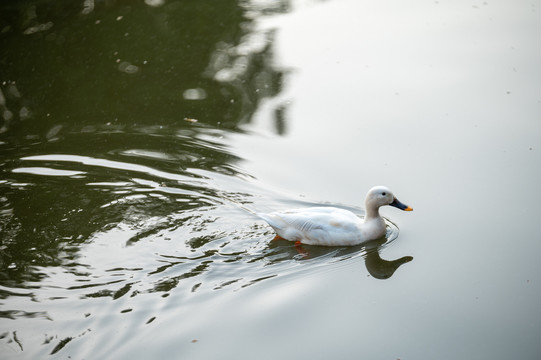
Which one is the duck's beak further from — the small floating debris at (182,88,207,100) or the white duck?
the small floating debris at (182,88,207,100)

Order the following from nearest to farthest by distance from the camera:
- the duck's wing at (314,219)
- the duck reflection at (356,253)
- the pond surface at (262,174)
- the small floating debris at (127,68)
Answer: the pond surface at (262,174) → the duck reflection at (356,253) → the duck's wing at (314,219) → the small floating debris at (127,68)

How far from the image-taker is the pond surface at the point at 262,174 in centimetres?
552

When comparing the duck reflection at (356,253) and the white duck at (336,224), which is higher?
the white duck at (336,224)

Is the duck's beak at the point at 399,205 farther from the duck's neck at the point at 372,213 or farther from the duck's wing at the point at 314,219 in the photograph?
the duck's wing at the point at 314,219

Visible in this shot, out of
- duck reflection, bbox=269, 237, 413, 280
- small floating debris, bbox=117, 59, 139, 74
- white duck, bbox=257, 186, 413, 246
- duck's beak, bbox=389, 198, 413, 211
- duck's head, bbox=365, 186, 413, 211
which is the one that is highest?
small floating debris, bbox=117, 59, 139, 74

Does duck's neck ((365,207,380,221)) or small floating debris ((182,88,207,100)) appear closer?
duck's neck ((365,207,380,221))

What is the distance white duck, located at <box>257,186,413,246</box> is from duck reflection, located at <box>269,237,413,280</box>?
6 centimetres

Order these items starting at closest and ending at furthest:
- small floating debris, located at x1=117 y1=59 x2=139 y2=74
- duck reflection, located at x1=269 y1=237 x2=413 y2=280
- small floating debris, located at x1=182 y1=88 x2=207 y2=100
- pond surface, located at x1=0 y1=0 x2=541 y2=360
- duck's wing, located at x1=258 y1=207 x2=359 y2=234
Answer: pond surface, located at x1=0 y1=0 x2=541 y2=360, duck reflection, located at x1=269 y1=237 x2=413 y2=280, duck's wing, located at x1=258 y1=207 x2=359 y2=234, small floating debris, located at x1=182 y1=88 x2=207 y2=100, small floating debris, located at x1=117 y1=59 x2=139 y2=74

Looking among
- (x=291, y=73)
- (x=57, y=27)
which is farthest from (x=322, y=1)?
(x=57, y=27)

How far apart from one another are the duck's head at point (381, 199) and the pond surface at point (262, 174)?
0.84ft

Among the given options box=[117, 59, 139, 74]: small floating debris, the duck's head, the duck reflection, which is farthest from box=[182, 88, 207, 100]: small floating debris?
the duck's head

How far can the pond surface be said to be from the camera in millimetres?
5520

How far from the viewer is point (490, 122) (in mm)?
8328

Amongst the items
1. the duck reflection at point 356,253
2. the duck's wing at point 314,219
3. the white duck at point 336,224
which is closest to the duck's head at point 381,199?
the white duck at point 336,224
